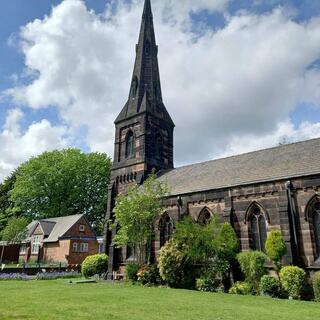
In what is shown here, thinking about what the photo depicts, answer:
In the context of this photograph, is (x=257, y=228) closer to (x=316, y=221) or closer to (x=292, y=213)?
(x=292, y=213)

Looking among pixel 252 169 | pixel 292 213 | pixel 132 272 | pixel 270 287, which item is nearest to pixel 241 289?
pixel 270 287

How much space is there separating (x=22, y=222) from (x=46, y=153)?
1667 centimetres

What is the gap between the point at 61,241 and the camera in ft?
148

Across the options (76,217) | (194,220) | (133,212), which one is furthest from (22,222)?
(194,220)

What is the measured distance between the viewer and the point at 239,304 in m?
13.8

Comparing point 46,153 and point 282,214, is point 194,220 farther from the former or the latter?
point 46,153

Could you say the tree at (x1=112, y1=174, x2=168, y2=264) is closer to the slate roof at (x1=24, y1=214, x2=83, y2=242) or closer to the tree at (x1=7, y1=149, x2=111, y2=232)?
the slate roof at (x1=24, y1=214, x2=83, y2=242)

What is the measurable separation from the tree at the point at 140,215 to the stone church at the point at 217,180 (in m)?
1.22

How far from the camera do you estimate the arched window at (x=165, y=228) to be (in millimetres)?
26422

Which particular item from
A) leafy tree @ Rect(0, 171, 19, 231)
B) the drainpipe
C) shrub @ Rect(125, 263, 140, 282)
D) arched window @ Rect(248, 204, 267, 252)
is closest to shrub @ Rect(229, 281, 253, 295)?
arched window @ Rect(248, 204, 267, 252)

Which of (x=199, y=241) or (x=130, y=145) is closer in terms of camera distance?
(x=199, y=241)

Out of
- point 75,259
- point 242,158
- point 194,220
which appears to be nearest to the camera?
point 194,220

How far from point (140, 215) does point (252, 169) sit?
937 cm

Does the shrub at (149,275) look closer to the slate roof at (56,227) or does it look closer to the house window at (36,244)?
the slate roof at (56,227)
